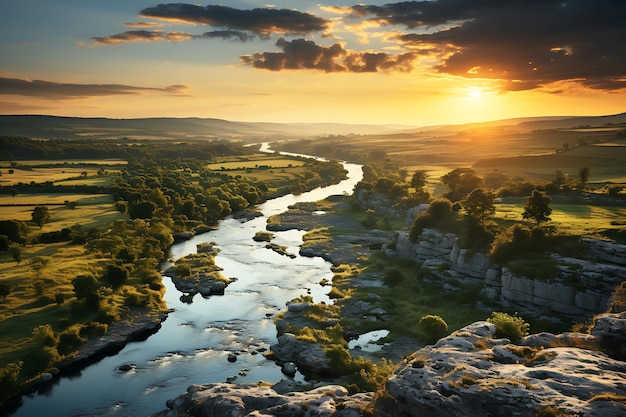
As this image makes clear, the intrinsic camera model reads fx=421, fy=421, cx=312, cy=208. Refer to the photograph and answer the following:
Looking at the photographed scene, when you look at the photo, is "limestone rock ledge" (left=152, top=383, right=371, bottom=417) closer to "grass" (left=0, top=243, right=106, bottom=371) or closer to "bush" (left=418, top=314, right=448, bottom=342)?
"bush" (left=418, top=314, right=448, bottom=342)

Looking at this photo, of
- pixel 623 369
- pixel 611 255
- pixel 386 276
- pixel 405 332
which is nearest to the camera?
pixel 623 369

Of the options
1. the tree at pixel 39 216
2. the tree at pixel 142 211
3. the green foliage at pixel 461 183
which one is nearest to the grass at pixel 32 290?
the tree at pixel 39 216

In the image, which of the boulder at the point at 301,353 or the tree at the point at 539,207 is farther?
the tree at the point at 539,207

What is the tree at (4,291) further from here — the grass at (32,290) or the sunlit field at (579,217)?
the sunlit field at (579,217)

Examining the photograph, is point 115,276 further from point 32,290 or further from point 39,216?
point 39,216

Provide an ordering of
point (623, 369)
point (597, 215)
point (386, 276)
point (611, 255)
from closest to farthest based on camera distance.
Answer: point (623, 369) → point (611, 255) → point (597, 215) → point (386, 276)

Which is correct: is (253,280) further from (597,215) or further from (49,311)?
(597,215)

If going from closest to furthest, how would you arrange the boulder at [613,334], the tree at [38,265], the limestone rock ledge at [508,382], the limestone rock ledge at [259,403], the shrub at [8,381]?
the limestone rock ledge at [508,382], the boulder at [613,334], the limestone rock ledge at [259,403], the shrub at [8,381], the tree at [38,265]

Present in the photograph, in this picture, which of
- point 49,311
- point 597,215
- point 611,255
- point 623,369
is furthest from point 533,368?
point 49,311
